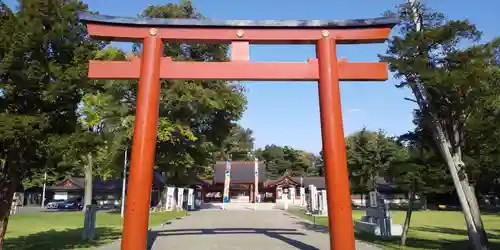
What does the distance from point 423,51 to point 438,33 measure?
66cm

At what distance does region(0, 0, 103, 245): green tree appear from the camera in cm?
859

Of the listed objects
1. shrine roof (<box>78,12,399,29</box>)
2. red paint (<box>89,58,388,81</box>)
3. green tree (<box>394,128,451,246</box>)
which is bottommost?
green tree (<box>394,128,451,246</box>)

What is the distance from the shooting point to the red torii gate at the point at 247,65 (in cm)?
752

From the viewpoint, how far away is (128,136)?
87.5 feet

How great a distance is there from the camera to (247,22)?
8.24m

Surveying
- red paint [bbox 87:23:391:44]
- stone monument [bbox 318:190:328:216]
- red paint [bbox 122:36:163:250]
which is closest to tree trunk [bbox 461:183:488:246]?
red paint [bbox 87:23:391:44]

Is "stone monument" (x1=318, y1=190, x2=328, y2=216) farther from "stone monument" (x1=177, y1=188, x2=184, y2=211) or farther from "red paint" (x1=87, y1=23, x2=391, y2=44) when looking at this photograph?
"red paint" (x1=87, y1=23, x2=391, y2=44)

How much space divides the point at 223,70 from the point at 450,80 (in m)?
5.92

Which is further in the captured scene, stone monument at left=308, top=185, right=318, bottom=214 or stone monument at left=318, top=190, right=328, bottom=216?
stone monument at left=308, top=185, right=318, bottom=214

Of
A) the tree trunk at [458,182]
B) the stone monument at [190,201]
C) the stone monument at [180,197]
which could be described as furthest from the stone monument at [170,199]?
the tree trunk at [458,182]

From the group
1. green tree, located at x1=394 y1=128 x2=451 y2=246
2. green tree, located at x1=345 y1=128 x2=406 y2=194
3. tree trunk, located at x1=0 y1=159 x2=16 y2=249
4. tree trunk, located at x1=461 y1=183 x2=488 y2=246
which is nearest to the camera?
tree trunk, located at x1=0 y1=159 x2=16 y2=249

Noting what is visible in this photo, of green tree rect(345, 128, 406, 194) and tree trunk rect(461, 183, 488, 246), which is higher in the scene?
green tree rect(345, 128, 406, 194)

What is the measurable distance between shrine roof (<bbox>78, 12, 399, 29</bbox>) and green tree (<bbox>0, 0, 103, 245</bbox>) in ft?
6.04

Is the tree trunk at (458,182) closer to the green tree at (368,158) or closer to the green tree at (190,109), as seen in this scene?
the green tree at (190,109)
